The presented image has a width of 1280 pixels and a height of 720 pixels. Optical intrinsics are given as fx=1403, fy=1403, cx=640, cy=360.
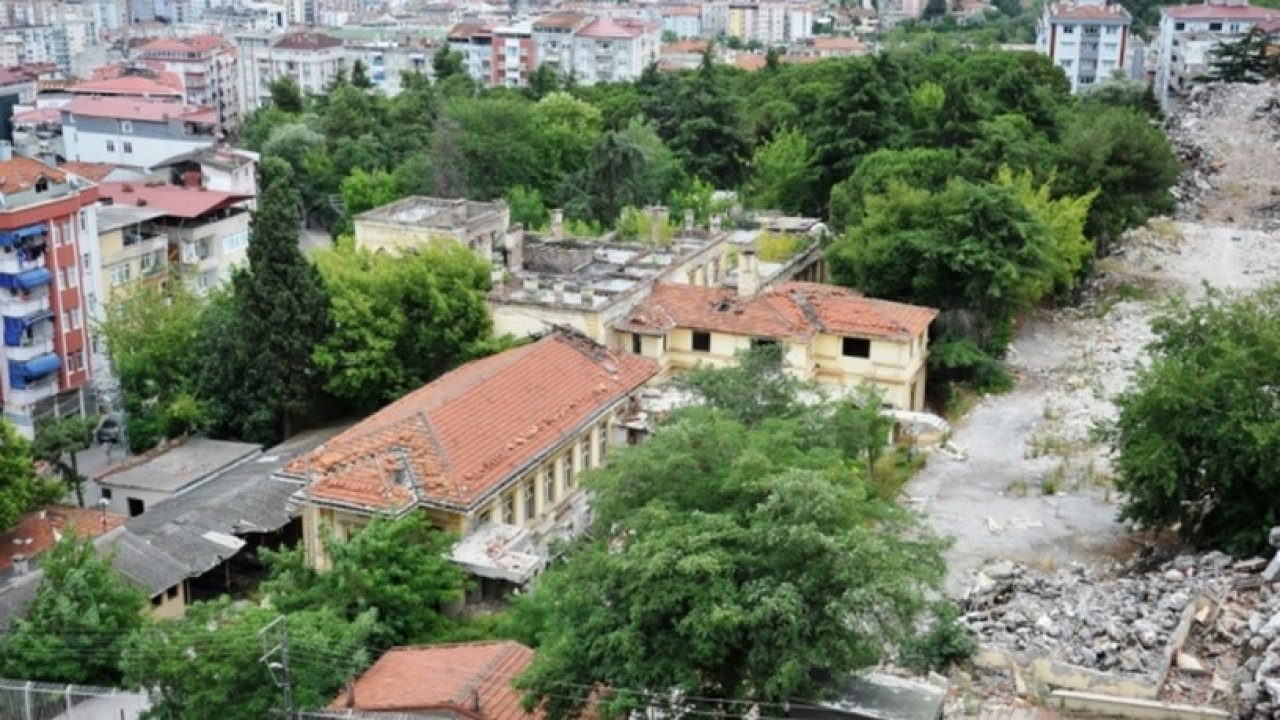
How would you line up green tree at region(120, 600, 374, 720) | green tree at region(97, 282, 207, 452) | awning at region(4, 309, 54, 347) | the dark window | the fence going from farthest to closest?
awning at region(4, 309, 54, 347), green tree at region(97, 282, 207, 452), the dark window, the fence, green tree at region(120, 600, 374, 720)

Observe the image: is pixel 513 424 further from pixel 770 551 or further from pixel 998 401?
pixel 998 401

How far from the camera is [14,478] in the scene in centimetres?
Answer: 2792

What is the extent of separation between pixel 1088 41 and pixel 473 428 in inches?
3706

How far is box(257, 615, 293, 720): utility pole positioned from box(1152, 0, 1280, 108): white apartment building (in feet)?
273

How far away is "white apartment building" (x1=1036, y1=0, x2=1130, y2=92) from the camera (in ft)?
356

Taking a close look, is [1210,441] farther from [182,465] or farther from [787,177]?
[787,177]

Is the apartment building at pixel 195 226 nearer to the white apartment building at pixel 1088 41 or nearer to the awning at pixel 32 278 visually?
the awning at pixel 32 278

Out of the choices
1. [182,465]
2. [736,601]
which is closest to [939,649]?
[736,601]

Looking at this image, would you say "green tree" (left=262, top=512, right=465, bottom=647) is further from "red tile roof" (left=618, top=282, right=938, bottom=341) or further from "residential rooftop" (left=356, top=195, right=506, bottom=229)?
"residential rooftop" (left=356, top=195, right=506, bottom=229)

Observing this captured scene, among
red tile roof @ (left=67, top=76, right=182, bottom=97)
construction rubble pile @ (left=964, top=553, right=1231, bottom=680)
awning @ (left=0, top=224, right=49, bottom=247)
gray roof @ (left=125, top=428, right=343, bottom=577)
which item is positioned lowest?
gray roof @ (left=125, top=428, right=343, bottom=577)

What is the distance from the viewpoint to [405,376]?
119ft

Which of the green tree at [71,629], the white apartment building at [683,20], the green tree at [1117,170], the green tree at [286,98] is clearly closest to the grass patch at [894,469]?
the green tree at [71,629]

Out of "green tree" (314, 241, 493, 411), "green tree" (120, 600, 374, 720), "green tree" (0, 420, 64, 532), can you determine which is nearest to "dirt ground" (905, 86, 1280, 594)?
"green tree" (120, 600, 374, 720)

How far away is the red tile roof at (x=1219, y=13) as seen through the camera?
3979 inches
